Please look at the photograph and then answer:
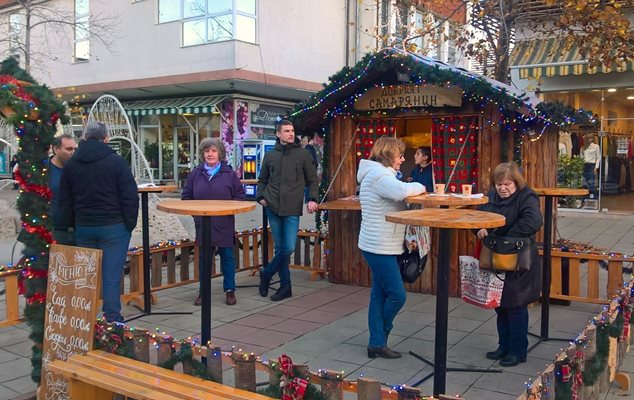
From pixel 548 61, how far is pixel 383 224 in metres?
10.7

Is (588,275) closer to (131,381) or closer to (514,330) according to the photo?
(514,330)

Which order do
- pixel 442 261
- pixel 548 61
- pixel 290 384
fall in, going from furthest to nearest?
1. pixel 548 61
2. pixel 442 261
3. pixel 290 384

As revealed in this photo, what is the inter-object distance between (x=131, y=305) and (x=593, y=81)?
12.3 meters

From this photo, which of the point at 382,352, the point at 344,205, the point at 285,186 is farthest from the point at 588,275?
the point at 285,186

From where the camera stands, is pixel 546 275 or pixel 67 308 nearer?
pixel 67 308

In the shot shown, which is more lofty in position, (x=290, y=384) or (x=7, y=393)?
(x=290, y=384)

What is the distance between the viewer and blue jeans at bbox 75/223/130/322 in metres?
4.35

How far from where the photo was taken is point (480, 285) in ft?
14.0

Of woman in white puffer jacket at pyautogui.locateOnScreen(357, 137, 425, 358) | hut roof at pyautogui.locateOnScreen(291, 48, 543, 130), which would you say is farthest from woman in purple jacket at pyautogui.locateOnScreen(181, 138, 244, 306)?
woman in white puffer jacket at pyautogui.locateOnScreen(357, 137, 425, 358)

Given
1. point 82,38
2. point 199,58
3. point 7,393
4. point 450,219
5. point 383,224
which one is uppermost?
point 82,38

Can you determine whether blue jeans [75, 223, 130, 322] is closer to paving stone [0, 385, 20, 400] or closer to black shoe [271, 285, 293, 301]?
paving stone [0, 385, 20, 400]

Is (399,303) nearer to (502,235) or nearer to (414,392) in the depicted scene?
(502,235)

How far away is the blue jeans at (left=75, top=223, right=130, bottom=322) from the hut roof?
2.89 metres

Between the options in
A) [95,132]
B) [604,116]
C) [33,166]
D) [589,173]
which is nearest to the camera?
[33,166]
